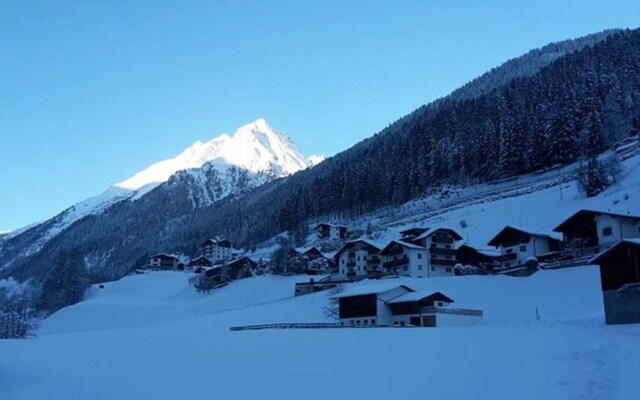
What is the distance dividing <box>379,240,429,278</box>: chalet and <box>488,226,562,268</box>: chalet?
882 cm

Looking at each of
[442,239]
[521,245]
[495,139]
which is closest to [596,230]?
[521,245]

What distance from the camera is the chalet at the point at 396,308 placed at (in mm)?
43691

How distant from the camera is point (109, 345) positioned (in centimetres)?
3122

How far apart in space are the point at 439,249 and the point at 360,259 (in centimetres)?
1129

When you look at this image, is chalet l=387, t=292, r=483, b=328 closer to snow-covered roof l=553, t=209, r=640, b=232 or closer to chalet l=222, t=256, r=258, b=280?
snow-covered roof l=553, t=209, r=640, b=232

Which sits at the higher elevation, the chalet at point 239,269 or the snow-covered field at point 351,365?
the chalet at point 239,269

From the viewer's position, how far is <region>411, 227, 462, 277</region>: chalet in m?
70.9

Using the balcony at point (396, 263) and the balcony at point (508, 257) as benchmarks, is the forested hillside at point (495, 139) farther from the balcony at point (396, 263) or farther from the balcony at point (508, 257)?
the balcony at point (396, 263)

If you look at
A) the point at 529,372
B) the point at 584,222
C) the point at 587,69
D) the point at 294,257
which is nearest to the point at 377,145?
the point at 587,69

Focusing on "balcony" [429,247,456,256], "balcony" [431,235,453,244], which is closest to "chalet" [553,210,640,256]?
"balcony" [431,235,453,244]

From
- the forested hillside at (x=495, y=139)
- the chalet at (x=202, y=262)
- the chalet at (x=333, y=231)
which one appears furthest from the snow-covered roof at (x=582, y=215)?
the chalet at (x=202, y=262)

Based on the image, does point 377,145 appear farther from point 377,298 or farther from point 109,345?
point 109,345

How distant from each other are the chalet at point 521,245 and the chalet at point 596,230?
221 centimetres

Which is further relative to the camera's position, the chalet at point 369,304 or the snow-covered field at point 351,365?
the chalet at point 369,304
